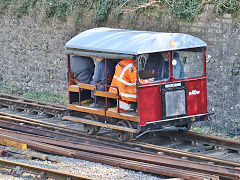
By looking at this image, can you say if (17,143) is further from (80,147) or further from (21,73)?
(21,73)

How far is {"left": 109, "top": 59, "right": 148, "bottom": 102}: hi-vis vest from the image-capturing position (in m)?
11.4

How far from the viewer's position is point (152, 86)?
448 inches

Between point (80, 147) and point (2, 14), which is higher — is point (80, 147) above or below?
below

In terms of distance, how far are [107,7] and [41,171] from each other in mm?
8317

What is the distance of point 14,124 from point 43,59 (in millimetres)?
5809

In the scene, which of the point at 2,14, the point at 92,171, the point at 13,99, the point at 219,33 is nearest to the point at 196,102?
the point at 219,33

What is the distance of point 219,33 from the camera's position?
13.5 meters

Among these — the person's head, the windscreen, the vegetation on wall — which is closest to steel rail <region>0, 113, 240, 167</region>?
the windscreen

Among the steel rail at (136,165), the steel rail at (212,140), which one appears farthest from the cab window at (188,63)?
the steel rail at (136,165)

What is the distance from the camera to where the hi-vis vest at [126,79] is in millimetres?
11391

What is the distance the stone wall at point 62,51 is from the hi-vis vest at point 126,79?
3002 millimetres

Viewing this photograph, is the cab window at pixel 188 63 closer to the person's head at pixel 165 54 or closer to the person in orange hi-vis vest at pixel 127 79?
the person's head at pixel 165 54

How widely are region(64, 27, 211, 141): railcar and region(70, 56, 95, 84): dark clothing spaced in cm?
17

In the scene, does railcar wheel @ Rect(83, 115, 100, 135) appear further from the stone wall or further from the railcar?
the stone wall
